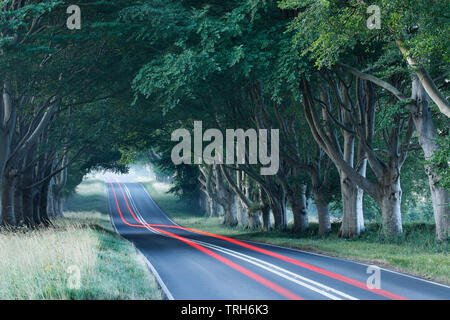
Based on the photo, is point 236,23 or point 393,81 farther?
point 393,81

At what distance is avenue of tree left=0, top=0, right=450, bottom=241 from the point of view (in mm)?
15961

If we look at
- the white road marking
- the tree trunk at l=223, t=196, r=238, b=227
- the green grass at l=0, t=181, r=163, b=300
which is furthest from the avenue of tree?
the tree trunk at l=223, t=196, r=238, b=227

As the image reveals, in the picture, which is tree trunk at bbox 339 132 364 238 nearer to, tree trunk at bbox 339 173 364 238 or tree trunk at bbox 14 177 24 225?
tree trunk at bbox 339 173 364 238

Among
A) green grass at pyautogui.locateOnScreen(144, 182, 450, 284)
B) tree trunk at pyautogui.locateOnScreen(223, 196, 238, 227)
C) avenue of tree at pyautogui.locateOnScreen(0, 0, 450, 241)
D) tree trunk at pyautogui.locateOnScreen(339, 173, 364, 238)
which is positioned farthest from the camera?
tree trunk at pyautogui.locateOnScreen(223, 196, 238, 227)

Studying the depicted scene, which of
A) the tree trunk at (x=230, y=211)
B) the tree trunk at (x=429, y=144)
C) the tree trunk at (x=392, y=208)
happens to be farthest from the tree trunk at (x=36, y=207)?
the tree trunk at (x=429, y=144)

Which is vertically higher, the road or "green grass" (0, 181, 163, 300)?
"green grass" (0, 181, 163, 300)

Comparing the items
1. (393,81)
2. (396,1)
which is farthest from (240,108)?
(396,1)

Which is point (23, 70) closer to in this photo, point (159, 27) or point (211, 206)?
point (159, 27)

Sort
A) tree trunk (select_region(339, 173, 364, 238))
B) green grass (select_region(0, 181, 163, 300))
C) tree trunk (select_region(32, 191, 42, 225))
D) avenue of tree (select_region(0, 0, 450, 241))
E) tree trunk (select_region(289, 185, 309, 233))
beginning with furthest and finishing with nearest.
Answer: tree trunk (select_region(32, 191, 42, 225)) < tree trunk (select_region(289, 185, 309, 233)) < tree trunk (select_region(339, 173, 364, 238)) < avenue of tree (select_region(0, 0, 450, 241)) < green grass (select_region(0, 181, 163, 300))

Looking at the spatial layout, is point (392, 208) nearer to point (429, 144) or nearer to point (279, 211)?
point (429, 144)

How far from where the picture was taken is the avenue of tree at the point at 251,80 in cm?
1596

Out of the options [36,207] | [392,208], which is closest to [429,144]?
[392,208]
